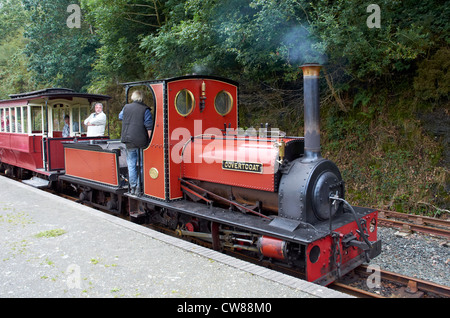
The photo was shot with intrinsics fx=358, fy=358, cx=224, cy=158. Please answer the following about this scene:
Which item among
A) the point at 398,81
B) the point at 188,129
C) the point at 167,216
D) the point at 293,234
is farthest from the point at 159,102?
the point at 398,81

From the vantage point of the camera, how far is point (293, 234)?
4.00 m

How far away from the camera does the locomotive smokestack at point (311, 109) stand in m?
4.20

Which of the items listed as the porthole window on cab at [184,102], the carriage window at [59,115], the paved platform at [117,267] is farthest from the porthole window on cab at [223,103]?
the carriage window at [59,115]

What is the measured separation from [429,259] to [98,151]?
20.1 feet

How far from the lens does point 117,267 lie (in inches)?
164

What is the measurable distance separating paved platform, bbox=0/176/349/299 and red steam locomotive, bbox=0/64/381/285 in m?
0.46

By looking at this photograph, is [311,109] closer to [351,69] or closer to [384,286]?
[384,286]

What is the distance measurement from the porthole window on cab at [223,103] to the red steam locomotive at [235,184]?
0.06 ft

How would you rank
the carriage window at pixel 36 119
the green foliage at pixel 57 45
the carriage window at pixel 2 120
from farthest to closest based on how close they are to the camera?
the green foliage at pixel 57 45 < the carriage window at pixel 2 120 < the carriage window at pixel 36 119

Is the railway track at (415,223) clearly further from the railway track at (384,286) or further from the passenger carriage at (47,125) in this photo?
the passenger carriage at (47,125)

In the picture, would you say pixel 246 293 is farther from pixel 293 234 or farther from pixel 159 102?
pixel 159 102

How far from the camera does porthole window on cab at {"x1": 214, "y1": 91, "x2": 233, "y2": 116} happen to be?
19.6ft

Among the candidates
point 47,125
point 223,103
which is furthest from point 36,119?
point 223,103

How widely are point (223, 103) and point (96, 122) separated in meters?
4.44
